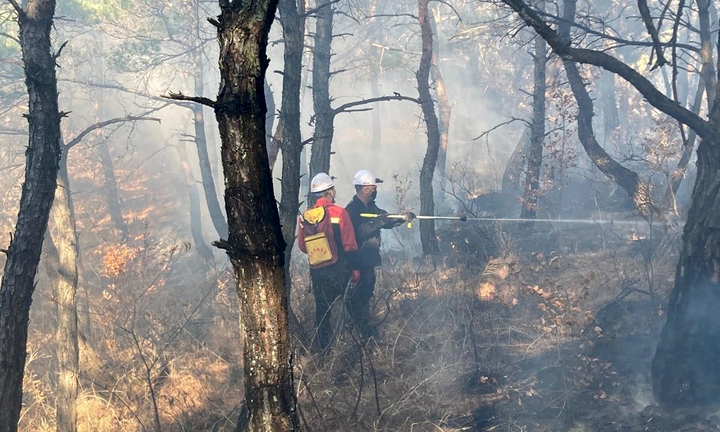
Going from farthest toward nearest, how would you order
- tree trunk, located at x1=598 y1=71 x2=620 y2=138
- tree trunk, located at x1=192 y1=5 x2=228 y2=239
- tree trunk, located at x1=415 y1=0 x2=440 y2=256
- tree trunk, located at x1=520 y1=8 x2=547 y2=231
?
tree trunk, located at x1=598 y1=71 x2=620 y2=138
tree trunk, located at x1=192 y1=5 x2=228 y2=239
tree trunk, located at x1=520 y1=8 x2=547 y2=231
tree trunk, located at x1=415 y1=0 x2=440 y2=256

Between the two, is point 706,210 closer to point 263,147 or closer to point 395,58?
point 263,147

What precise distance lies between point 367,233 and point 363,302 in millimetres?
958

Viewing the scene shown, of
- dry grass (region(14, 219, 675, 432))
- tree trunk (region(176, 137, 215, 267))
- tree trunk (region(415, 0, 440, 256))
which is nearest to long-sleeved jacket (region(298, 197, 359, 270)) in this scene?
dry grass (region(14, 219, 675, 432))

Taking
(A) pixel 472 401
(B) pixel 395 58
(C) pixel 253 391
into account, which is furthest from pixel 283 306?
(B) pixel 395 58

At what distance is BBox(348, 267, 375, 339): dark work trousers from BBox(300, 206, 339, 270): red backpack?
56 centimetres

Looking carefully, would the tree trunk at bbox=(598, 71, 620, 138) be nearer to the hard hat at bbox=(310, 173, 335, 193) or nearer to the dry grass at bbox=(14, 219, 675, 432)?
the dry grass at bbox=(14, 219, 675, 432)

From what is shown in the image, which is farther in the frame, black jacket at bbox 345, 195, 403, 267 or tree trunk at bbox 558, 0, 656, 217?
tree trunk at bbox 558, 0, 656, 217

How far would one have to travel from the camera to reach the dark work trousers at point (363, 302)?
802 centimetres

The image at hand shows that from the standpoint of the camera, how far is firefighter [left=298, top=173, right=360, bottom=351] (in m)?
7.89

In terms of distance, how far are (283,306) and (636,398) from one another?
468 cm

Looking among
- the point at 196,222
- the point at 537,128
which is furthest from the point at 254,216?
the point at 196,222

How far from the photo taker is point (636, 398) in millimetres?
6277

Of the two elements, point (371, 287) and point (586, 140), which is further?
point (586, 140)

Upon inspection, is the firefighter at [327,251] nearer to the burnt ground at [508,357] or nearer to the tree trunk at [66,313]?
the burnt ground at [508,357]
